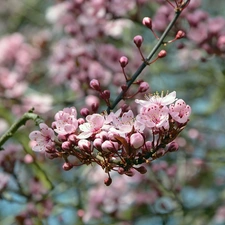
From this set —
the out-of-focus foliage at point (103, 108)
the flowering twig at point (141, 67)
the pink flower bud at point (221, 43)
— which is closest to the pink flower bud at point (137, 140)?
the flowering twig at point (141, 67)

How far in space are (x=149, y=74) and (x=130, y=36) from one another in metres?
0.34

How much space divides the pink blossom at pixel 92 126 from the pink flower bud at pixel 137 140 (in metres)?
0.14

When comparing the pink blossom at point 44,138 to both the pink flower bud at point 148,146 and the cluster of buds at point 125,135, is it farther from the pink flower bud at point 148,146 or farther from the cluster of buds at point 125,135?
the pink flower bud at point 148,146

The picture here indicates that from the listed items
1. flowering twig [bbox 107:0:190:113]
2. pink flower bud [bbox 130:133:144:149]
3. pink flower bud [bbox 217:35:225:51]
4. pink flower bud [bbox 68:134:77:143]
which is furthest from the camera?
pink flower bud [bbox 217:35:225:51]

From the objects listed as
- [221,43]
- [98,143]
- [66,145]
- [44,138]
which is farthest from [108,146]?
[221,43]

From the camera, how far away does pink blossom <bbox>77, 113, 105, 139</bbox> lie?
1664 millimetres

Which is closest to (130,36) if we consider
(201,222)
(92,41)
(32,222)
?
(92,41)

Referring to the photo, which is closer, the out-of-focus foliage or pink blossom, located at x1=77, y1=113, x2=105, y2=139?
pink blossom, located at x1=77, y1=113, x2=105, y2=139

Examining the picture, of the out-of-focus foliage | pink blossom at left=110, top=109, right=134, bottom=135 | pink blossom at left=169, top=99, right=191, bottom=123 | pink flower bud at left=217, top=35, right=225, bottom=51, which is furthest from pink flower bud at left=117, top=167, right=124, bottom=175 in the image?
pink flower bud at left=217, top=35, right=225, bottom=51

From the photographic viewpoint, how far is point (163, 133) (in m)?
1.62

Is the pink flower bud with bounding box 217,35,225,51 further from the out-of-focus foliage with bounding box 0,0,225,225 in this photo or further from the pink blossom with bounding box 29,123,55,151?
the pink blossom with bounding box 29,123,55,151

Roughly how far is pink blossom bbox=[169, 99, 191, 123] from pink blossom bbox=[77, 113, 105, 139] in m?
0.21

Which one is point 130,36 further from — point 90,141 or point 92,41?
point 90,141

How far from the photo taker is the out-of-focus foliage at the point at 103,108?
3.08 m
